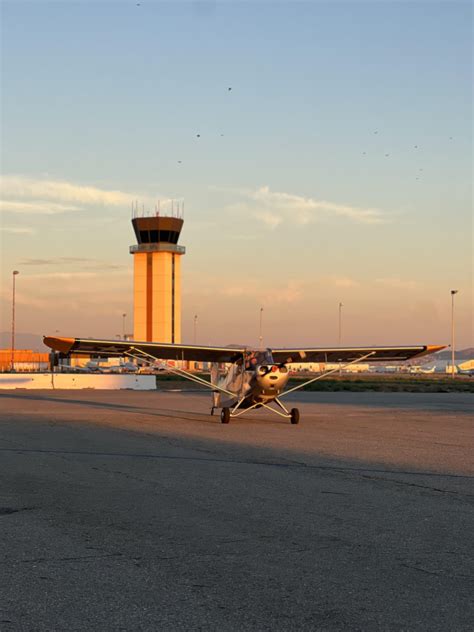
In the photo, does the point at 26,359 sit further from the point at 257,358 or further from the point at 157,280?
the point at 257,358

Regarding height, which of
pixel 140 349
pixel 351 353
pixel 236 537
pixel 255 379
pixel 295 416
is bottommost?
pixel 295 416

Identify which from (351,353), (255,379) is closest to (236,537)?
(255,379)

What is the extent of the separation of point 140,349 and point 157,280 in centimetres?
9005

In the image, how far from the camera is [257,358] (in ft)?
86.8

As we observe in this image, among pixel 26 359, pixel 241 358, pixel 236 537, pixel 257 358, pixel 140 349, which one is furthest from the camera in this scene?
pixel 26 359

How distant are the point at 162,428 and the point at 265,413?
9.39 metres

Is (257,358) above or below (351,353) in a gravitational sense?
below

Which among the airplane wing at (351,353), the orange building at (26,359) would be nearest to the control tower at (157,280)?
the orange building at (26,359)

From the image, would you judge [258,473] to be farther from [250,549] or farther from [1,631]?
[1,631]

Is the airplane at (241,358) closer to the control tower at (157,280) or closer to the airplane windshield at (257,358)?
the airplane windshield at (257,358)

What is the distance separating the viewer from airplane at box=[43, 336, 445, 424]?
84.7 ft

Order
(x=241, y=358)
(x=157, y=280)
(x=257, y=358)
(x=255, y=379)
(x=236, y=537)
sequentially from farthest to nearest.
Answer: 1. (x=157, y=280)
2. (x=241, y=358)
3. (x=257, y=358)
4. (x=255, y=379)
5. (x=236, y=537)

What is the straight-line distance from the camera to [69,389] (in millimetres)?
57000

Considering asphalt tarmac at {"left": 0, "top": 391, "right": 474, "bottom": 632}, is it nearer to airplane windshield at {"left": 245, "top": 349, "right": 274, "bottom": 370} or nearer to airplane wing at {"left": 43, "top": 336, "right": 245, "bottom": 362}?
airplane windshield at {"left": 245, "top": 349, "right": 274, "bottom": 370}
